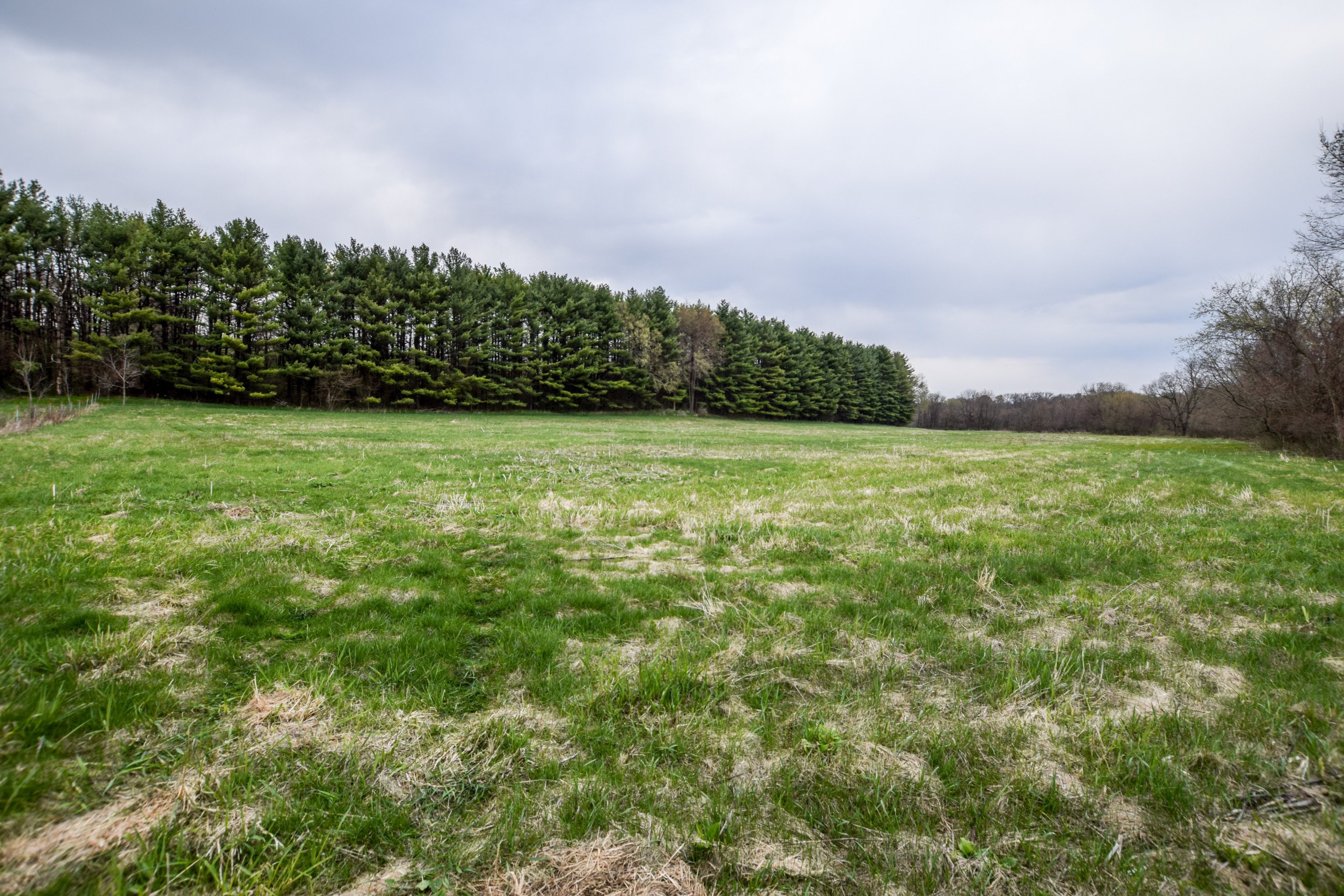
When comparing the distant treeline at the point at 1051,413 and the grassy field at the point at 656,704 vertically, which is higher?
the distant treeline at the point at 1051,413

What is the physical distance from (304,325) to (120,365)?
43.5 feet

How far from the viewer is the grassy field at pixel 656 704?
2260 millimetres

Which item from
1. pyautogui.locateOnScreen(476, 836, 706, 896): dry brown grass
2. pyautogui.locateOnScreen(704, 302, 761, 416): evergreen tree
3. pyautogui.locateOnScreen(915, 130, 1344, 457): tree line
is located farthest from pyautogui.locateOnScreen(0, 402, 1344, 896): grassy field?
pyautogui.locateOnScreen(704, 302, 761, 416): evergreen tree

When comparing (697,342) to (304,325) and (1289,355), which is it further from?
(1289,355)

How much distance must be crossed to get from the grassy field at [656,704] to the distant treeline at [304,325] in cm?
4433

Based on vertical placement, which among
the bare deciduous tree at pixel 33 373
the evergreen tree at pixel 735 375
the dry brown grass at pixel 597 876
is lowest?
the dry brown grass at pixel 597 876

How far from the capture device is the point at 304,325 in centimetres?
4806

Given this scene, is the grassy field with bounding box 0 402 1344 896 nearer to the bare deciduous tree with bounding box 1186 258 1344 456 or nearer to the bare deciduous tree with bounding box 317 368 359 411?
the bare deciduous tree with bounding box 1186 258 1344 456

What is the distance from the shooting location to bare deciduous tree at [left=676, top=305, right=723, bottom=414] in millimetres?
74375

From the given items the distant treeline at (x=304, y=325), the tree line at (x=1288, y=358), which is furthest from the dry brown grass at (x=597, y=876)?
the distant treeline at (x=304, y=325)

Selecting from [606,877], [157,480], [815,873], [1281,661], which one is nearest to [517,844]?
[606,877]

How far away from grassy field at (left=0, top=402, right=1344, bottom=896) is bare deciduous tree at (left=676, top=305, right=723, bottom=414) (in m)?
67.3

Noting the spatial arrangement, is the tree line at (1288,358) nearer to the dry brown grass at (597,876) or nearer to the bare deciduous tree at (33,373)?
the dry brown grass at (597,876)

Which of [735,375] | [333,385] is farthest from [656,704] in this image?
[735,375]
